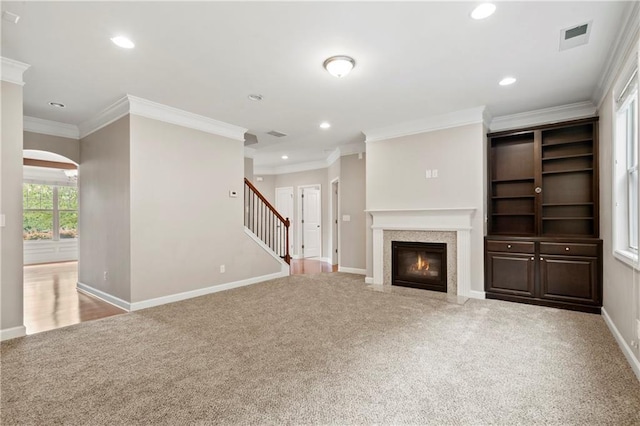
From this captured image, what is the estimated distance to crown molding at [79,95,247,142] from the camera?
3.98 m

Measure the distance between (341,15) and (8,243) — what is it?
12.2ft

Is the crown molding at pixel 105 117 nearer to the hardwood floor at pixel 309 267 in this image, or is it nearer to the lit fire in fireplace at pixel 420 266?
the hardwood floor at pixel 309 267

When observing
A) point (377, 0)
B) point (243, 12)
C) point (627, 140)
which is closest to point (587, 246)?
point (627, 140)

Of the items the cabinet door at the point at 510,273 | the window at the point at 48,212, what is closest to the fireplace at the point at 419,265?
the cabinet door at the point at 510,273

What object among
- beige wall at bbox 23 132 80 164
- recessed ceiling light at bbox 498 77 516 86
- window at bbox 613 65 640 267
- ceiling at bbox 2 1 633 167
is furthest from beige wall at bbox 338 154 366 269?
beige wall at bbox 23 132 80 164

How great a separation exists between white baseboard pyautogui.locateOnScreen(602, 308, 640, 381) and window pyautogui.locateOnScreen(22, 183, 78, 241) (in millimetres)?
11721

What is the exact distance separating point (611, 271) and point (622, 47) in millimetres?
2167

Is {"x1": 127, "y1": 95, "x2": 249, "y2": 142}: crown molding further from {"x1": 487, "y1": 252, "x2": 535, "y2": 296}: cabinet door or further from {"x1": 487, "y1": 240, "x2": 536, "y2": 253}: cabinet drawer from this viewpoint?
{"x1": 487, "y1": 252, "x2": 535, "y2": 296}: cabinet door

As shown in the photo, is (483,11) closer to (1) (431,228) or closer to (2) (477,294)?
(1) (431,228)

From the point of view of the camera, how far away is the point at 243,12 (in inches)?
91.4

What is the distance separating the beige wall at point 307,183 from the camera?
27.6 ft

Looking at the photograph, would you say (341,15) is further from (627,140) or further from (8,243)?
(8,243)

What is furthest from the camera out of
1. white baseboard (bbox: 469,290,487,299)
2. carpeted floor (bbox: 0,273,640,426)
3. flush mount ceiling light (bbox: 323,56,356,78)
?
white baseboard (bbox: 469,290,487,299)

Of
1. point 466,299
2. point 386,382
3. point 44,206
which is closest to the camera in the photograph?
point 386,382
